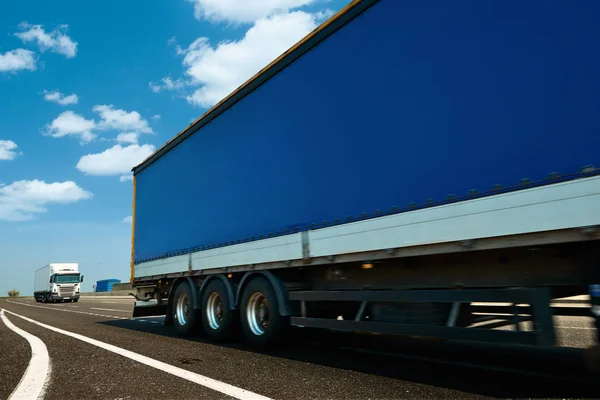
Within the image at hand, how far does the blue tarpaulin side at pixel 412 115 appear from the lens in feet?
12.2

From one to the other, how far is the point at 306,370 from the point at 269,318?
162 centimetres

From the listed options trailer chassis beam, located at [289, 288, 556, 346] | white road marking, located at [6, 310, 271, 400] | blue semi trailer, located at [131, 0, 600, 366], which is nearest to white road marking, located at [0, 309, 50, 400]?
white road marking, located at [6, 310, 271, 400]

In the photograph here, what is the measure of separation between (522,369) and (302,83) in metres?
4.43

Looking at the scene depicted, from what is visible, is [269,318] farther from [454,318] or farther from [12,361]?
[12,361]

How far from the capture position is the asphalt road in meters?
4.24

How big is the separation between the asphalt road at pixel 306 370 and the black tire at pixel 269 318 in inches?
8.6

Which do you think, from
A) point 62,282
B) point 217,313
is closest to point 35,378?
point 217,313

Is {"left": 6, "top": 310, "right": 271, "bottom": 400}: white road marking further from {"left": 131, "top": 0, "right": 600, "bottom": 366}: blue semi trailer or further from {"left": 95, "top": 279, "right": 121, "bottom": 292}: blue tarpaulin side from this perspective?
{"left": 95, "top": 279, "right": 121, "bottom": 292}: blue tarpaulin side

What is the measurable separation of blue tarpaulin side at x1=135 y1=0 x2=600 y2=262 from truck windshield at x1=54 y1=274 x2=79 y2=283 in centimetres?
3726

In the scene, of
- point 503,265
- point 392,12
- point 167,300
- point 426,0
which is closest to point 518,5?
point 426,0

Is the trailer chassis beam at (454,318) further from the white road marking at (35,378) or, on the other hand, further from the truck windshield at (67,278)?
the truck windshield at (67,278)

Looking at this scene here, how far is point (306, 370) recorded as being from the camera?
5.31 meters

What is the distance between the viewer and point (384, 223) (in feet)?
16.9

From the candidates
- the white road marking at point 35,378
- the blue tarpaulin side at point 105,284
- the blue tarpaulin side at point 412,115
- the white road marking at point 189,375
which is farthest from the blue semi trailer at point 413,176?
the blue tarpaulin side at point 105,284
